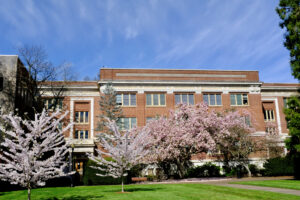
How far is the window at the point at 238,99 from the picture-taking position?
129ft

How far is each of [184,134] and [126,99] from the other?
1349 cm

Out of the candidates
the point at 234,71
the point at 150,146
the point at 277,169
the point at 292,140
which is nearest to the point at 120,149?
the point at 150,146

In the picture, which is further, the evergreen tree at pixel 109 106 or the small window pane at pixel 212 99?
the small window pane at pixel 212 99

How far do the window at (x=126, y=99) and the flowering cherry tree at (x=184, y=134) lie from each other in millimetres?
10389

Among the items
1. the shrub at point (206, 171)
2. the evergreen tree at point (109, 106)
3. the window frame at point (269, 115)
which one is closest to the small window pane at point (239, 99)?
the window frame at point (269, 115)

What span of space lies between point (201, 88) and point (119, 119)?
1242 cm

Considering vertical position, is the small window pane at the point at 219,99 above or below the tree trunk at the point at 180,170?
above

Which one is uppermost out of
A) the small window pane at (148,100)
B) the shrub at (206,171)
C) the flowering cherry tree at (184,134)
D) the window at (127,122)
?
the small window pane at (148,100)

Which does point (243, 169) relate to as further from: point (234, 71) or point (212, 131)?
point (234, 71)

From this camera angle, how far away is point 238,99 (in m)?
39.7

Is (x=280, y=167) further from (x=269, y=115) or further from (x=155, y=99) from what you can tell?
(x=155, y=99)

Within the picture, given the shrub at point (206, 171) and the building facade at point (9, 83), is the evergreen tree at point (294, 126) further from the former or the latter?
the building facade at point (9, 83)

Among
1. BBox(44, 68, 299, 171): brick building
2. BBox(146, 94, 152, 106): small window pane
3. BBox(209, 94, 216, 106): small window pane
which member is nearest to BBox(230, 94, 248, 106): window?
BBox(44, 68, 299, 171): brick building

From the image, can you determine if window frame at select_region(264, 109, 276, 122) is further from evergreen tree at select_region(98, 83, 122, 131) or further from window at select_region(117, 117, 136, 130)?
evergreen tree at select_region(98, 83, 122, 131)
